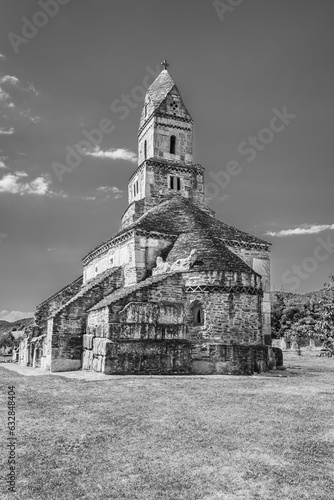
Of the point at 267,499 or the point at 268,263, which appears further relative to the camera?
the point at 268,263

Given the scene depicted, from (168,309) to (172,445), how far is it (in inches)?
407

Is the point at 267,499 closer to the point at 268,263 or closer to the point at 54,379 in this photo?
the point at 54,379

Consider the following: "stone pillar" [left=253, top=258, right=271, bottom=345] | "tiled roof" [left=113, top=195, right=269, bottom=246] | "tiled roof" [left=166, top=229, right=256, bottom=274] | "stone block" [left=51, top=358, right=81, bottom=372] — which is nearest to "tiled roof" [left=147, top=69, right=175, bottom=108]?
"tiled roof" [left=113, top=195, right=269, bottom=246]

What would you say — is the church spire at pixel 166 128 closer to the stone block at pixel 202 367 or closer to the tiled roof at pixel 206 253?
the tiled roof at pixel 206 253

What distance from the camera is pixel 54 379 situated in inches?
532

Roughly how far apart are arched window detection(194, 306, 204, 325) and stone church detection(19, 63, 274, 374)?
41mm

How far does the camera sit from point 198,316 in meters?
16.8

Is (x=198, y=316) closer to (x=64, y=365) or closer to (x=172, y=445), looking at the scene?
(x=64, y=365)

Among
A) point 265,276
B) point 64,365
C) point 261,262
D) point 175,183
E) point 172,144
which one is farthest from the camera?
point 172,144

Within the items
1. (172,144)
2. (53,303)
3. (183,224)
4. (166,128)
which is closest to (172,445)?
(183,224)

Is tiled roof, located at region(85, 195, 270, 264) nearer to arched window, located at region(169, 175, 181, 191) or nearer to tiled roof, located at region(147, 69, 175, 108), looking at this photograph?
arched window, located at region(169, 175, 181, 191)

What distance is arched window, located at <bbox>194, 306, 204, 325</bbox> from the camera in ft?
54.6

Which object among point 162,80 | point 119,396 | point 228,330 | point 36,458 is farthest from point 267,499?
point 162,80

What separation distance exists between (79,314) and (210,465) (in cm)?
1413
